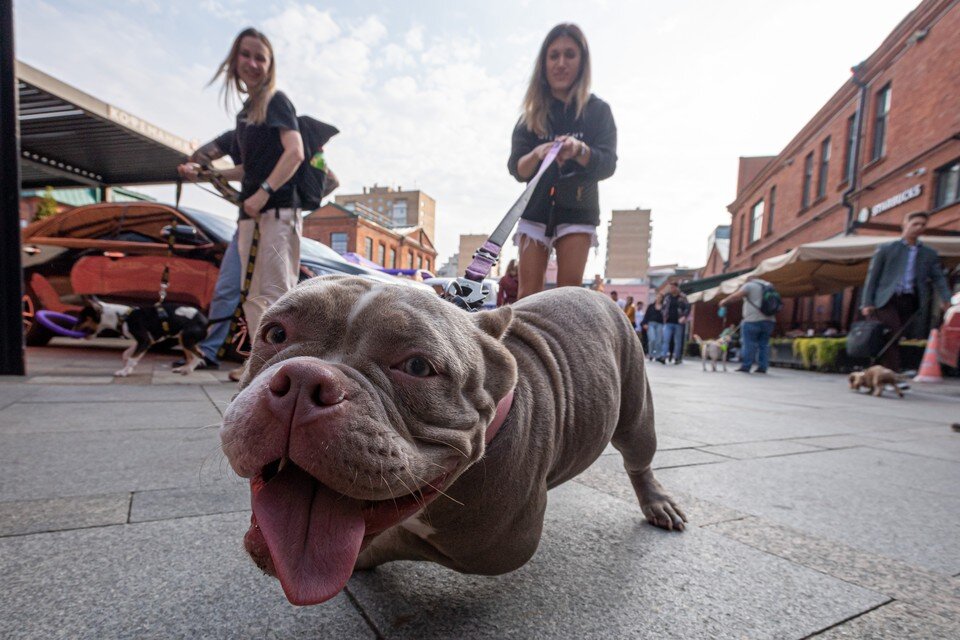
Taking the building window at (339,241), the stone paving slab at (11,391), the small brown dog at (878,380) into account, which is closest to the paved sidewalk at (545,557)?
the stone paving slab at (11,391)

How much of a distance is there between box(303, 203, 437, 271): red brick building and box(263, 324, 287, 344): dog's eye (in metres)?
35.4

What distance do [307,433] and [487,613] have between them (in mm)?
691

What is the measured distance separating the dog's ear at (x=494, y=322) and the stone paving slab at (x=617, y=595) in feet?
2.24

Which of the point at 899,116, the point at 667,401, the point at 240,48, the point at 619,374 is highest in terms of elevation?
the point at 899,116

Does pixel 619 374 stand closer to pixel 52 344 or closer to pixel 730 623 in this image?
pixel 730 623

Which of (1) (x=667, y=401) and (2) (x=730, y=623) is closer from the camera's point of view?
(2) (x=730, y=623)

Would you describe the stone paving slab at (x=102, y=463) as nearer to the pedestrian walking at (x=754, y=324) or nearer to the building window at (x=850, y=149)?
the pedestrian walking at (x=754, y=324)

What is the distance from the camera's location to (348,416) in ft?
2.96

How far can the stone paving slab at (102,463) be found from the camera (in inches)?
72.4

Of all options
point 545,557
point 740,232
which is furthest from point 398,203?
point 545,557

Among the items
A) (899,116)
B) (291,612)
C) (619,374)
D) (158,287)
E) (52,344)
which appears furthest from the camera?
(899,116)

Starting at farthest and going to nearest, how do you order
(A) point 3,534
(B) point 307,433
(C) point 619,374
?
(C) point 619,374 < (A) point 3,534 < (B) point 307,433

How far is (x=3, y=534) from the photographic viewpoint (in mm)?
1407

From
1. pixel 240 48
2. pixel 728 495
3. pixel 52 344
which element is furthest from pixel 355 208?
pixel 728 495
